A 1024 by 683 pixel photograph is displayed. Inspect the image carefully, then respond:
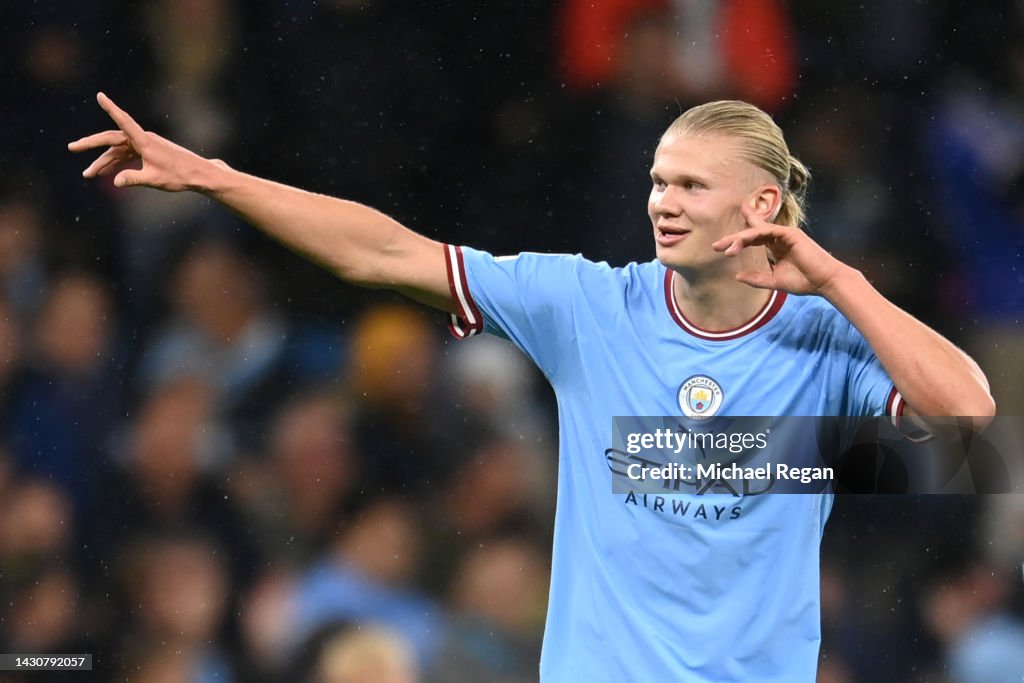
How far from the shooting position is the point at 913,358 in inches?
78.4

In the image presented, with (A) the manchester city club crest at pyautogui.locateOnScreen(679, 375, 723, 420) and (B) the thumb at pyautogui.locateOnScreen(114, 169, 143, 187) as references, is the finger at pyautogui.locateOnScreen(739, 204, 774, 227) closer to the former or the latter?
(A) the manchester city club crest at pyautogui.locateOnScreen(679, 375, 723, 420)

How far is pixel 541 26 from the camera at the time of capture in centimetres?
439

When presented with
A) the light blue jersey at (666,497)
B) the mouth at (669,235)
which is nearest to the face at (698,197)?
the mouth at (669,235)

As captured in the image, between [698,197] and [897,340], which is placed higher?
[698,197]

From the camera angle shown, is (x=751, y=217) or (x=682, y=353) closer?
A: (x=751, y=217)

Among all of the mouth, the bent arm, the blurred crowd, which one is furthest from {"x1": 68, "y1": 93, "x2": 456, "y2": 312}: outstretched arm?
the blurred crowd

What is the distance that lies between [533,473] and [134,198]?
152 centimetres

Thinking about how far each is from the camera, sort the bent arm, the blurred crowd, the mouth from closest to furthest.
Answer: the bent arm, the mouth, the blurred crowd

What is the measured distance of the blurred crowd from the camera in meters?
3.91

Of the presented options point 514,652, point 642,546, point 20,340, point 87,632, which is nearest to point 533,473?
point 514,652

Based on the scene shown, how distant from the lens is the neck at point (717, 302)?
222 centimetres

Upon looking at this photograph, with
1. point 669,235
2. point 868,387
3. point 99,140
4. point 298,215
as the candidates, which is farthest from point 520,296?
point 99,140

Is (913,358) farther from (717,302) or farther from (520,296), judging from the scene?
(520,296)

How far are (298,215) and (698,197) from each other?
0.63m
